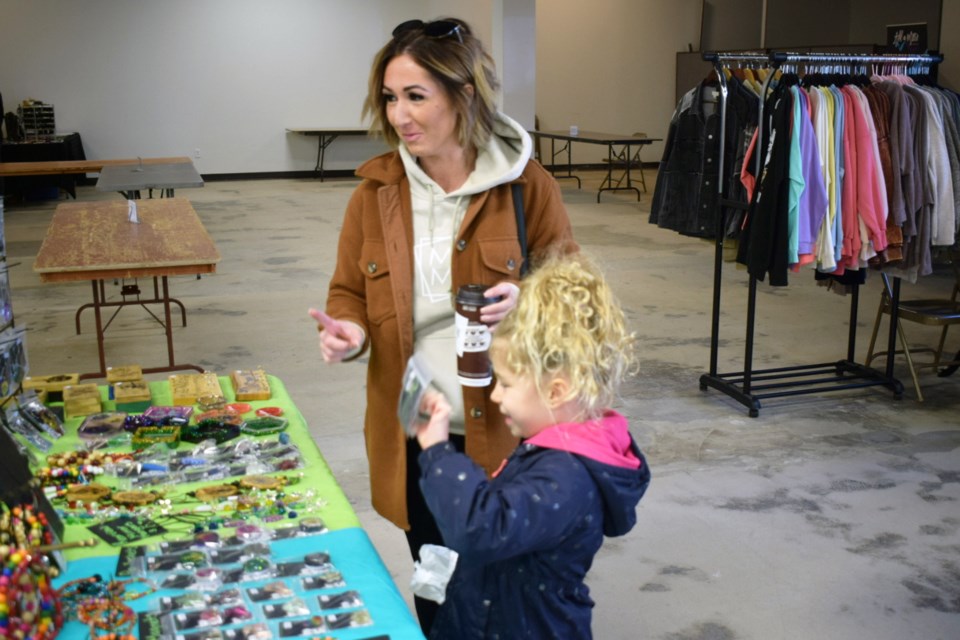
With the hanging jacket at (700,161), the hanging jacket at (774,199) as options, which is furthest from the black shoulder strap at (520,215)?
the hanging jacket at (700,161)

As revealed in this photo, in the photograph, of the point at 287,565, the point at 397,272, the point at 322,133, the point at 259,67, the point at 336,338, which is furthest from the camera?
the point at 259,67

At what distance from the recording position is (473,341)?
1684 millimetres

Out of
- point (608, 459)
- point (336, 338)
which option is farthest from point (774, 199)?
point (608, 459)

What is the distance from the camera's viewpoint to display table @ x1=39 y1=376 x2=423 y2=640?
5.21 ft

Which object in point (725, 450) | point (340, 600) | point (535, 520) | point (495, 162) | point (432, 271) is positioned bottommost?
point (725, 450)

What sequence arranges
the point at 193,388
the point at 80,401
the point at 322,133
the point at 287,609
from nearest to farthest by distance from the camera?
the point at 287,609 < the point at 80,401 < the point at 193,388 < the point at 322,133

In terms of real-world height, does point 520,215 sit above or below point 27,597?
above

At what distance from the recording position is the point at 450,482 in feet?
4.61

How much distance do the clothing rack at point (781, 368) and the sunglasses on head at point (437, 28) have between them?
2617 millimetres

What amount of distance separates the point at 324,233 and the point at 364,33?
6.18 meters

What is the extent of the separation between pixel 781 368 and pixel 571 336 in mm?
4047

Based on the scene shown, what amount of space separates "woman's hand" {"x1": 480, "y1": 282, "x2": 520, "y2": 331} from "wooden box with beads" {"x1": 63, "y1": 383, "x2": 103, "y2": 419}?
1.35 m

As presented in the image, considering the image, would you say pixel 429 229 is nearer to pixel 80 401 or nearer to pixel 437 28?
pixel 437 28

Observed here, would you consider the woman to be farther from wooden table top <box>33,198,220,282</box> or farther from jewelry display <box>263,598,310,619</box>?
wooden table top <box>33,198,220,282</box>
